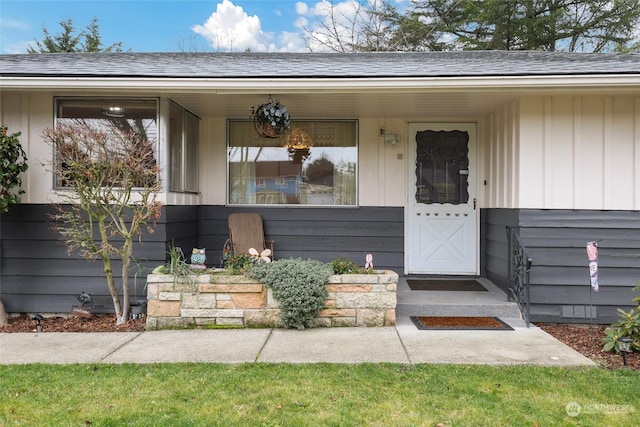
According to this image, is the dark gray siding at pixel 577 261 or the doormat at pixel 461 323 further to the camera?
the dark gray siding at pixel 577 261

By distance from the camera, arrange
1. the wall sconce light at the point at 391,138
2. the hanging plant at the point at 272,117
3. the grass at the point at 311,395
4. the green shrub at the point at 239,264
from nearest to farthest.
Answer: the grass at the point at 311,395
the green shrub at the point at 239,264
the hanging plant at the point at 272,117
the wall sconce light at the point at 391,138

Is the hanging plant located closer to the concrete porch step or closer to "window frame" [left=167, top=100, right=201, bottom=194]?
"window frame" [left=167, top=100, right=201, bottom=194]

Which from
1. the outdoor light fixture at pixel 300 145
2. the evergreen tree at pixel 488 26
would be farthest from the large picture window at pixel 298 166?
the evergreen tree at pixel 488 26

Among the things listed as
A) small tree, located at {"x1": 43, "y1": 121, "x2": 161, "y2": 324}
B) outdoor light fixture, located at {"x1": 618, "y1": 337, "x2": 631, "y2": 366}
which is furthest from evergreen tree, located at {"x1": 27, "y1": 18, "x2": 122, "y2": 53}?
outdoor light fixture, located at {"x1": 618, "y1": 337, "x2": 631, "y2": 366}

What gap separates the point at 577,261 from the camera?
4.09 m

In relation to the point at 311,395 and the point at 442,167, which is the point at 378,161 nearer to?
the point at 442,167

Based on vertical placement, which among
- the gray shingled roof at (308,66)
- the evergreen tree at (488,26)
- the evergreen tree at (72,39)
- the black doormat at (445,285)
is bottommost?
the black doormat at (445,285)

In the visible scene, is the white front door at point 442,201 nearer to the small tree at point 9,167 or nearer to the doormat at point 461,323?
the doormat at point 461,323

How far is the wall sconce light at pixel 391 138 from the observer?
5273mm

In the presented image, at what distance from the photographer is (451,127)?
538cm

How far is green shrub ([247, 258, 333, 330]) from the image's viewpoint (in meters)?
3.63

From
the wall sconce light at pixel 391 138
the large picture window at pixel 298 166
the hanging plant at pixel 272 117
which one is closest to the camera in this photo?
the hanging plant at pixel 272 117

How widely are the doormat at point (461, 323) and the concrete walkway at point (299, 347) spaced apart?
0.32 feet
